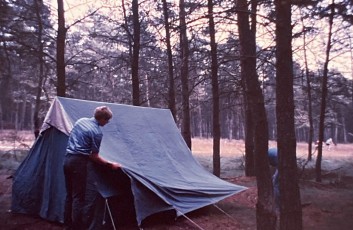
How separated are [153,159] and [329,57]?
8565mm

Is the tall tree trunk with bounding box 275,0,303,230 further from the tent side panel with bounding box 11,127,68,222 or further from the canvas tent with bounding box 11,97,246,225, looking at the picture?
the tent side panel with bounding box 11,127,68,222

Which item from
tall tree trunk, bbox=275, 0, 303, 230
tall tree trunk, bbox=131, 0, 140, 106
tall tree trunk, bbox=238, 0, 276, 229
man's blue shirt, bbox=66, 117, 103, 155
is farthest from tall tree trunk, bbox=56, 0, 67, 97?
tall tree trunk, bbox=275, 0, 303, 230

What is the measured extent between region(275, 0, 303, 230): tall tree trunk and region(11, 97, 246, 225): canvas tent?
2.45 m

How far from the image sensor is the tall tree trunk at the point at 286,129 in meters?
4.22

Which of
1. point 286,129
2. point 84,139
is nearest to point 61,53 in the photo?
point 84,139

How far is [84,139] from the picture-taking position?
497 centimetres

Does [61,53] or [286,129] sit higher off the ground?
[61,53]

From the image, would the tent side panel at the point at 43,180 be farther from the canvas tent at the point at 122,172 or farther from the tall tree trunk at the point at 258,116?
the tall tree trunk at the point at 258,116

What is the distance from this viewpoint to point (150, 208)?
608cm

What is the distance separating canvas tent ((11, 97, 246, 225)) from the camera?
6.10m

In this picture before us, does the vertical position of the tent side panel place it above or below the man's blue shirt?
below

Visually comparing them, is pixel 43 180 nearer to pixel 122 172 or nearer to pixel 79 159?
pixel 122 172

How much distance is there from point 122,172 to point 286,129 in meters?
2.91

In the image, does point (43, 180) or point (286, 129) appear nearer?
point (286, 129)
